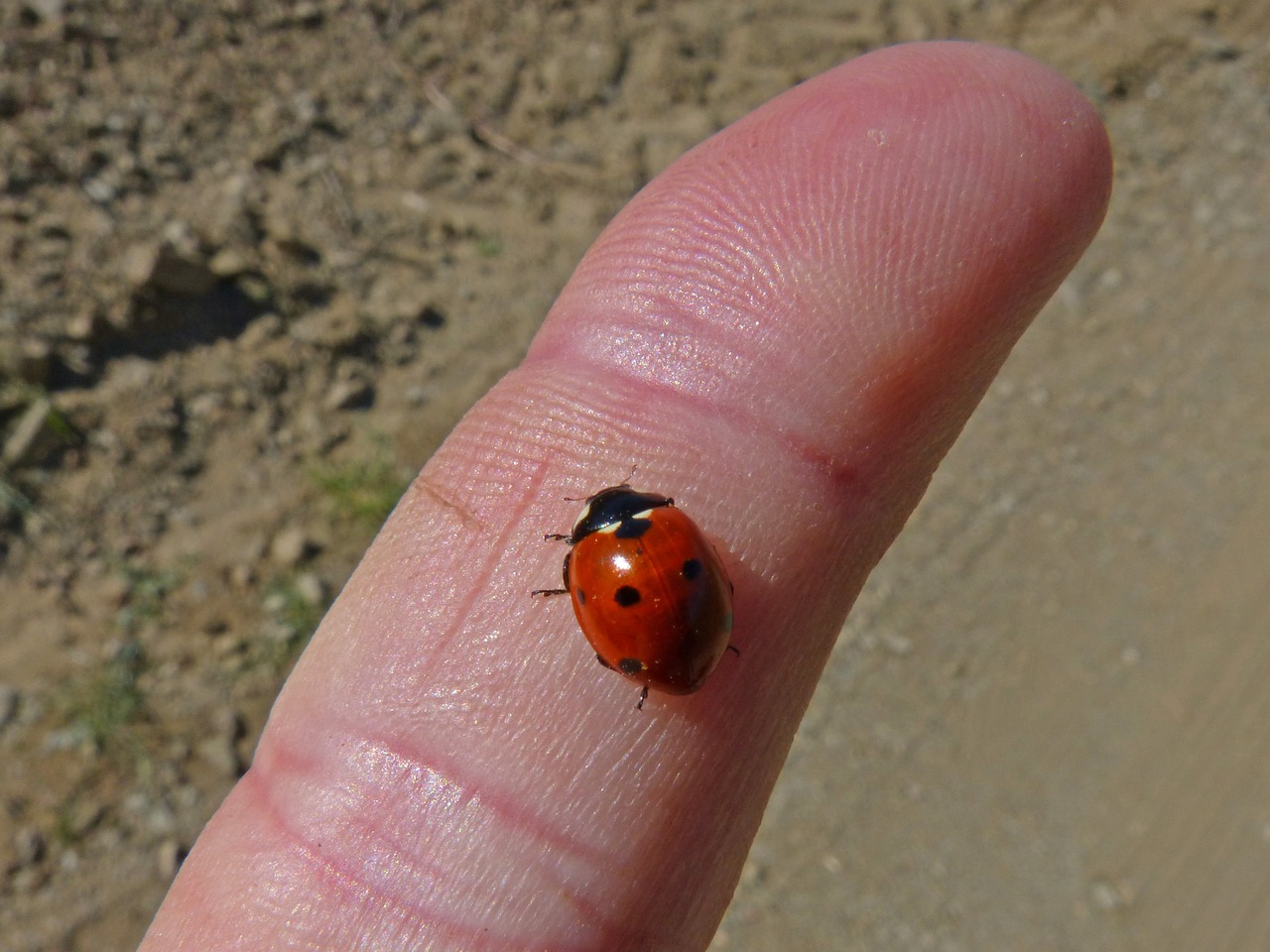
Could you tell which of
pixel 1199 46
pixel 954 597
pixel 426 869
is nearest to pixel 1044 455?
pixel 954 597

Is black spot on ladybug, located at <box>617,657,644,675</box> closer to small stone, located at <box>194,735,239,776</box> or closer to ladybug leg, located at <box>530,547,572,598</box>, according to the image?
ladybug leg, located at <box>530,547,572,598</box>

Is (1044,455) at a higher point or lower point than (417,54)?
lower

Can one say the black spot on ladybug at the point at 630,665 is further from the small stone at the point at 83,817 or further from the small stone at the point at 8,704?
the small stone at the point at 8,704

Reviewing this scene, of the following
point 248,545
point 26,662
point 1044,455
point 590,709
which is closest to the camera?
point 590,709

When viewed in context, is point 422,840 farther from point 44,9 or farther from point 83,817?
point 44,9

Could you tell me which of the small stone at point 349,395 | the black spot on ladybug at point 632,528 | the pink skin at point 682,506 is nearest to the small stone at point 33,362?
the small stone at point 349,395

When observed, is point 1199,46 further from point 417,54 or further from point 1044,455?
point 417,54

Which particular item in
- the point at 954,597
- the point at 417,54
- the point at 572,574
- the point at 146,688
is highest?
the point at 417,54
